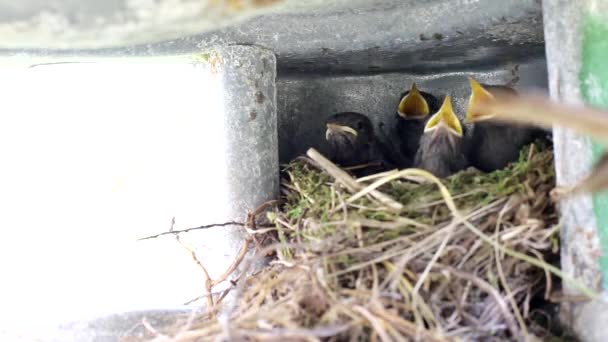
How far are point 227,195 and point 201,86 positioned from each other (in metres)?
0.33

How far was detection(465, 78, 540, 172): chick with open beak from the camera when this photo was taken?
82.0 inches

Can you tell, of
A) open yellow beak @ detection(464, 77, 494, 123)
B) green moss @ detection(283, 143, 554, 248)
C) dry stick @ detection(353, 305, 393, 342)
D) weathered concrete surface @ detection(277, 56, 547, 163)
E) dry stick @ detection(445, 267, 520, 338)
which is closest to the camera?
dry stick @ detection(353, 305, 393, 342)

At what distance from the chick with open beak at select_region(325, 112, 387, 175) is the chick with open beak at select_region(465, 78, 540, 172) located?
351 mm

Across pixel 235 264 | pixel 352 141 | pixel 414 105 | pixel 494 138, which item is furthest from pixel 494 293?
pixel 414 105

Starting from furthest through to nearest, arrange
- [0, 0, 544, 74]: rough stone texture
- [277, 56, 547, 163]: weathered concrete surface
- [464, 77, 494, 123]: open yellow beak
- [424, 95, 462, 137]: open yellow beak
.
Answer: [277, 56, 547, 163]: weathered concrete surface < [424, 95, 462, 137]: open yellow beak < [464, 77, 494, 123]: open yellow beak < [0, 0, 544, 74]: rough stone texture

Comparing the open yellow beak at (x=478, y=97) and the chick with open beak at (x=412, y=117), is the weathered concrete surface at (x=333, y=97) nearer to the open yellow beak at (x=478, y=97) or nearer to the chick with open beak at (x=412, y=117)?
the chick with open beak at (x=412, y=117)

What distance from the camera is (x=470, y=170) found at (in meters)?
1.89

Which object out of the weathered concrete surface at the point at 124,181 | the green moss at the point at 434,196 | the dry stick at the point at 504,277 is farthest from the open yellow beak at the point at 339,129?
the dry stick at the point at 504,277

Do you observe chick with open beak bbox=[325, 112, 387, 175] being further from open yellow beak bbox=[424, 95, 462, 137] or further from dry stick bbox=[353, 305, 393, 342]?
dry stick bbox=[353, 305, 393, 342]

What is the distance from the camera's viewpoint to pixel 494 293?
4.72ft

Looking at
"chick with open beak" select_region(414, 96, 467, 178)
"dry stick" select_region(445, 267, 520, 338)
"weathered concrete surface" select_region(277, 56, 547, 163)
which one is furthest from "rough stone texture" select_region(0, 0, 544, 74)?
"dry stick" select_region(445, 267, 520, 338)

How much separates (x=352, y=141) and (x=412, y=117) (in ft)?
0.79

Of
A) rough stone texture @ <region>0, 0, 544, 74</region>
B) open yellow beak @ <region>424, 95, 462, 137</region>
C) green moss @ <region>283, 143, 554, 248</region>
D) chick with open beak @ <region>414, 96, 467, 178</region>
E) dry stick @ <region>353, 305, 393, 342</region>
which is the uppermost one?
rough stone texture @ <region>0, 0, 544, 74</region>

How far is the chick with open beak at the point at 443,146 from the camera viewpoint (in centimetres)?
210
